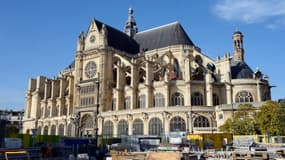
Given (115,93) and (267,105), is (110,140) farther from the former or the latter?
(267,105)

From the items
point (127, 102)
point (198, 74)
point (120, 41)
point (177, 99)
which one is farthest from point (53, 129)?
point (198, 74)

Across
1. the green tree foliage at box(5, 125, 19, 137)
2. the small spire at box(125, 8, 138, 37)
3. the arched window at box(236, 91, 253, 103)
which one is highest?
the small spire at box(125, 8, 138, 37)

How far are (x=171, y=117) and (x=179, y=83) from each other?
591cm

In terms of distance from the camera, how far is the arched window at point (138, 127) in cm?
4362

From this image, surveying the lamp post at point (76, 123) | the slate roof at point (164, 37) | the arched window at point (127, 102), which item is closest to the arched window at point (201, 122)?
the arched window at point (127, 102)

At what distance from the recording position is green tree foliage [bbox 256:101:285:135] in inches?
1248

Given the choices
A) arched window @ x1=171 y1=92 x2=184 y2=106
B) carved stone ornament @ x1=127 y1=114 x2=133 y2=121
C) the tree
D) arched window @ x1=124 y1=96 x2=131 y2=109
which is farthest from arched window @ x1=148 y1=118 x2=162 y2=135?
the tree

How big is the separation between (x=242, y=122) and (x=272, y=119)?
3700mm

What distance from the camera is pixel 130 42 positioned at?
61.2m

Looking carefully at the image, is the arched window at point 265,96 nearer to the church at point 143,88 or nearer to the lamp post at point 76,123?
the church at point 143,88

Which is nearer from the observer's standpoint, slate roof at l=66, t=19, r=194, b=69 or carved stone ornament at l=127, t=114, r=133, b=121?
carved stone ornament at l=127, t=114, r=133, b=121

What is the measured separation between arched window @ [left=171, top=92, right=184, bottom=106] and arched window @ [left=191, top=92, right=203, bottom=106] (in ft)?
5.60

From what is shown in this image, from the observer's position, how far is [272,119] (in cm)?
3206

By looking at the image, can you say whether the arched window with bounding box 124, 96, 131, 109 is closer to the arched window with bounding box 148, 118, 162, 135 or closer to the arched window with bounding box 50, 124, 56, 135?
the arched window with bounding box 148, 118, 162, 135
